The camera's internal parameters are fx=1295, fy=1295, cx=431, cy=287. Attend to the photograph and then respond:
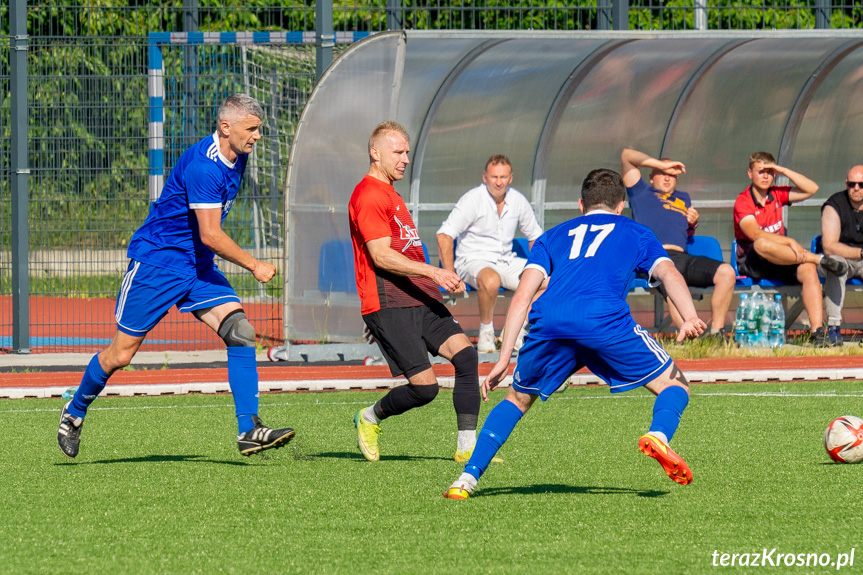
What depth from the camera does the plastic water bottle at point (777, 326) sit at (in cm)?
1247

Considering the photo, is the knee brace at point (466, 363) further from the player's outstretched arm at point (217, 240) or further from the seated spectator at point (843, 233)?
the seated spectator at point (843, 233)

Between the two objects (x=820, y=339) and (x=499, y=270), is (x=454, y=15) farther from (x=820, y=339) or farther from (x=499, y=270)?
(x=820, y=339)

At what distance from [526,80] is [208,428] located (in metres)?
6.65

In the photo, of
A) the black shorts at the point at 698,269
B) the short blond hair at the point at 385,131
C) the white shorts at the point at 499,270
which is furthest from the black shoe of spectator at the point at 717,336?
the short blond hair at the point at 385,131

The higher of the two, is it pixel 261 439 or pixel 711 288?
pixel 711 288

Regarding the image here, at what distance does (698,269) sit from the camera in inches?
483

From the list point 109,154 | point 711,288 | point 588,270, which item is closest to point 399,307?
point 588,270

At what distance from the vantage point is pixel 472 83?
13555 mm

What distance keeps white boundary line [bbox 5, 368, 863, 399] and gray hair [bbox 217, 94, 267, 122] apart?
12.6 feet

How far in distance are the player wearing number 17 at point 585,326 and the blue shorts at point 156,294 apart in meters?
1.92

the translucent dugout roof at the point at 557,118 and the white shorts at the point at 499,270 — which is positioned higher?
the translucent dugout roof at the point at 557,118

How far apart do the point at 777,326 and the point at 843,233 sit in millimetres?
1163

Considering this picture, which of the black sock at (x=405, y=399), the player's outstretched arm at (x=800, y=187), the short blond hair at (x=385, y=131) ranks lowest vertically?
the black sock at (x=405, y=399)

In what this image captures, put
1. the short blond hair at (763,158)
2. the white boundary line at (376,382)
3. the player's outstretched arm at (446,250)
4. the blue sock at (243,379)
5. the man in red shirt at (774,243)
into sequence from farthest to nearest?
the short blond hair at (763,158), the man in red shirt at (774,243), the player's outstretched arm at (446,250), the white boundary line at (376,382), the blue sock at (243,379)
